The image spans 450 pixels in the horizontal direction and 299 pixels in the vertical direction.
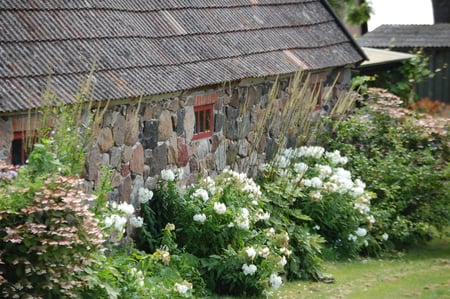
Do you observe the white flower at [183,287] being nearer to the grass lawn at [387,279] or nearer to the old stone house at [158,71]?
the old stone house at [158,71]

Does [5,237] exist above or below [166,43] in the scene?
below

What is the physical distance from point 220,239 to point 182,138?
131 cm

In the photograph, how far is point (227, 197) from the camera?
1061cm

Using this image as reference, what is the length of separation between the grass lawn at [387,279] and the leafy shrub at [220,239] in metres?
0.44

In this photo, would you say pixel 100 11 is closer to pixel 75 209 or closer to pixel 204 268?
pixel 204 268

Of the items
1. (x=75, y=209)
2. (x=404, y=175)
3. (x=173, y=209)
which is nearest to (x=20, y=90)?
(x=75, y=209)

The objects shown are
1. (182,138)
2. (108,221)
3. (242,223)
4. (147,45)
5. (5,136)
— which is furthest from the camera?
(182,138)

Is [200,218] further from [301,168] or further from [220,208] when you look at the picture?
[301,168]

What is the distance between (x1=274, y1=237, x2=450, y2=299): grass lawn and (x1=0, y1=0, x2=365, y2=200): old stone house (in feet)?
5.52

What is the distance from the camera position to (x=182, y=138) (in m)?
10.9

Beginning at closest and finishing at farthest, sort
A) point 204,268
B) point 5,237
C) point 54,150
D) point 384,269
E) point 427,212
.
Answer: point 5,237 < point 54,150 < point 204,268 < point 384,269 < point 427,212

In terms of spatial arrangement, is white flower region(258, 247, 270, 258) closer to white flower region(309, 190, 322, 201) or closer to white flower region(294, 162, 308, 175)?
white flower region(309, 190, 322, 201)

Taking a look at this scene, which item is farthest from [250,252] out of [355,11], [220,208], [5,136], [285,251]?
[355,11]

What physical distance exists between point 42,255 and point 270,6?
727cm
